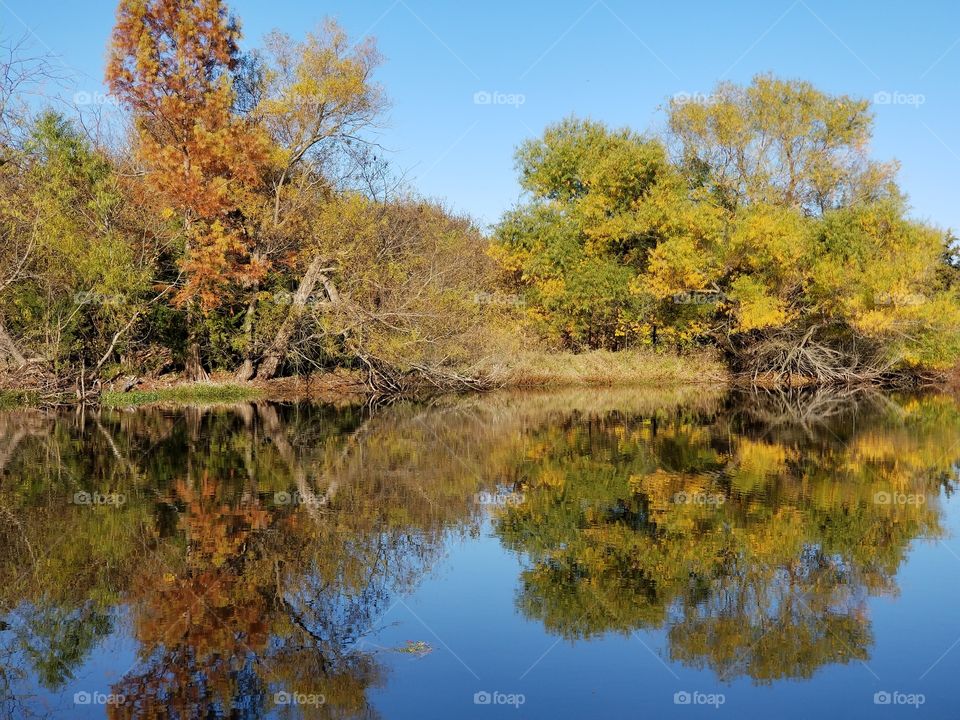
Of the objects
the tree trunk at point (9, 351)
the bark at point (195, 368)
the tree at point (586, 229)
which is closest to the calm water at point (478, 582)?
the tree trunk at point (9, 351)

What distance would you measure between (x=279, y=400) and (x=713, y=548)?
22.0m

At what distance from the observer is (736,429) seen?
21547mm

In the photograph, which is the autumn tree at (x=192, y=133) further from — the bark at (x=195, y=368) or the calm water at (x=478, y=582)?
the calm water at (x=478, y=582)

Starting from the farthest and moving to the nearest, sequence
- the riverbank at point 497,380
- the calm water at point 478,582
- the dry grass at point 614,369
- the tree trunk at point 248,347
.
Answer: the dry grass at point 614,369, the tree trunk at point 248,347, the riverbank at point 497,380, the calm water at point 478,582

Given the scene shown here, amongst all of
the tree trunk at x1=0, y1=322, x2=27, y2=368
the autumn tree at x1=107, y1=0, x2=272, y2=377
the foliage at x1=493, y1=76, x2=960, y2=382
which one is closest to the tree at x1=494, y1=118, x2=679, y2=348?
the foliage at x1=493, y1=76, x2=960, y2=382

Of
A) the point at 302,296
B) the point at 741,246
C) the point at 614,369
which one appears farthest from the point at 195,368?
the point at 741,246

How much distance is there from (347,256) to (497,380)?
7199 millimetres

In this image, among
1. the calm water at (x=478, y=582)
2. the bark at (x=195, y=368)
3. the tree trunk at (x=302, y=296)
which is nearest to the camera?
the calm water at (x=478, y=582)

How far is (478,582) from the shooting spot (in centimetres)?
946

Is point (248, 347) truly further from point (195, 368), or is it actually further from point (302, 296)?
point (302, 296)

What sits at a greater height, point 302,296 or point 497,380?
point 302,296

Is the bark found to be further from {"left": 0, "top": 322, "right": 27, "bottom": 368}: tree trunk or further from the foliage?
the foliage

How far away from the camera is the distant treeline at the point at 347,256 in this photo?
93.3 feet

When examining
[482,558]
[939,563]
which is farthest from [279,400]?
[939,563]
